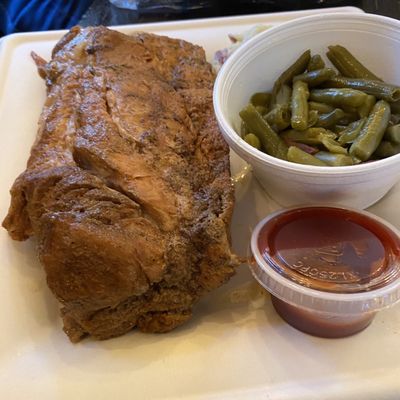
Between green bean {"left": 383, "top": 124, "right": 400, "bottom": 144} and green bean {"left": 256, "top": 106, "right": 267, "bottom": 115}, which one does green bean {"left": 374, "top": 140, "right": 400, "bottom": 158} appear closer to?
green bean {"left": 383, "top": 124, "right": 400, "bottom": 144}

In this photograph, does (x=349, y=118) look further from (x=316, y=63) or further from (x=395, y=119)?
(x=316, y=63)

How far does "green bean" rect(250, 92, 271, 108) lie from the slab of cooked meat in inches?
10.1

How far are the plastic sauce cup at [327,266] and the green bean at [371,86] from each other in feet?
1.75

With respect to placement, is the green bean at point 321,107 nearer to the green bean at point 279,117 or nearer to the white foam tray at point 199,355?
the green bean at point 279,117

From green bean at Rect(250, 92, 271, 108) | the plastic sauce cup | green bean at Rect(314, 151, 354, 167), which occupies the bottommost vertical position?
the plastic sauce cup

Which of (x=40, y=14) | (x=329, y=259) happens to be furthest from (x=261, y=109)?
(x=40, y=14)

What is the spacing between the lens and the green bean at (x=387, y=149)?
1717mm

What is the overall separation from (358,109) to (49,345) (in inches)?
48.8

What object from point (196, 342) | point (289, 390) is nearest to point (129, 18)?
point (196, 342)

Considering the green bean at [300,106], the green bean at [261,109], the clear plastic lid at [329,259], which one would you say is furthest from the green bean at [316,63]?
the clear plastic lid at [329,259]

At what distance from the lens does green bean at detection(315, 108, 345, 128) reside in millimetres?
1781

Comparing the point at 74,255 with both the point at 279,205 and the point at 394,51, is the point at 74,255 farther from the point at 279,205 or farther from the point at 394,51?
the point at 394,51

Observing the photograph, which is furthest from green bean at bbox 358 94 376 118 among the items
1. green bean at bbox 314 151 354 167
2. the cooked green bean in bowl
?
green bean at bbox 314 151 354 167

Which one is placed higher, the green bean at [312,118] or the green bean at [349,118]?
the green bean at [312,118]
